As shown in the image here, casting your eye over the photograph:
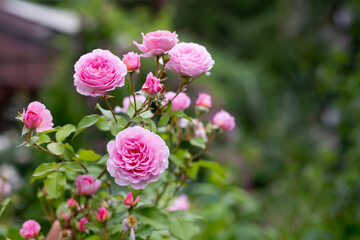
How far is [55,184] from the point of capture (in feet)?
1.73

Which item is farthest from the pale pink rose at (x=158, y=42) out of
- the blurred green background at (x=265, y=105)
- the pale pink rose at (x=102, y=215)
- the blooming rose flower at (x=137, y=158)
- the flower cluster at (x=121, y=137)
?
the blurred green background at (x=265, y=105)

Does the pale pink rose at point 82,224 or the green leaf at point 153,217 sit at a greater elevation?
the green leaf at point 153,217

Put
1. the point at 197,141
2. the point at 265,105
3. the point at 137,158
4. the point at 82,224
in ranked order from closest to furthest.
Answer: the point at 137,158 < the point at 82,224 < the point at 197,141 < the point at 265,105

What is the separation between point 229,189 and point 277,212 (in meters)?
0.99

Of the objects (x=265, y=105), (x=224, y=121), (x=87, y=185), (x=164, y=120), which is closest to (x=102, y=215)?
(x=87, y=185)

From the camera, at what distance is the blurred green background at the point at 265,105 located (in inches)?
64.0

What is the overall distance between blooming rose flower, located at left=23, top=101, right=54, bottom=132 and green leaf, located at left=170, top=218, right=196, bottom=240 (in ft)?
0.91

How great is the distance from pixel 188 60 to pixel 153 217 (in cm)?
24

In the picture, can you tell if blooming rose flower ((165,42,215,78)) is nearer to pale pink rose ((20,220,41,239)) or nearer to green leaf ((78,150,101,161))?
green leaf ((78,150,101,161))

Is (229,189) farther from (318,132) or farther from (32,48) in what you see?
(32,48)

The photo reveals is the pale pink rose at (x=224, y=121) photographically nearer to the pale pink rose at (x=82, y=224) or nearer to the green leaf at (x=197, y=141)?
the green leaf at (x=197, y=141)

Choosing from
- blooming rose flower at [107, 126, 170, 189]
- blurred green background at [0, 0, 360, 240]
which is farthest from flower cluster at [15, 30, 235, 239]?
blurred green background at [0, 0, 360, 240]

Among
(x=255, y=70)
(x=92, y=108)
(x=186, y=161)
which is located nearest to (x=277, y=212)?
(x=92, y=108)

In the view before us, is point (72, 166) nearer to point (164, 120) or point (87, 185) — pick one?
point (87, 185)
